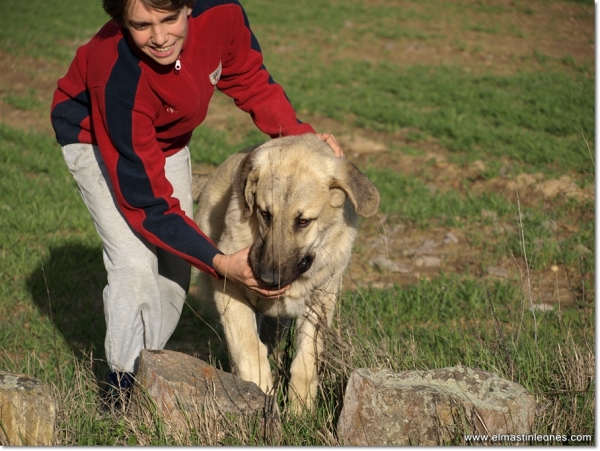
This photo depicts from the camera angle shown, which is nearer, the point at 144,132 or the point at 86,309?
the point at 144,132

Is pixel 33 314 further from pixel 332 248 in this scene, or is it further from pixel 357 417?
pixel 357 417

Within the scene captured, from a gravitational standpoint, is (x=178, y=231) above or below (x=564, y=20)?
above

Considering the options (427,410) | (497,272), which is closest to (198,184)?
(497,272)

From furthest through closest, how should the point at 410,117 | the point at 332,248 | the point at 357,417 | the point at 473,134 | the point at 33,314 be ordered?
the point at 410,117, the point at 473,134, the point at 33,314, the point at 332,248, the point at 357,417

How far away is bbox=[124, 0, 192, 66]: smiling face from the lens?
141 inches

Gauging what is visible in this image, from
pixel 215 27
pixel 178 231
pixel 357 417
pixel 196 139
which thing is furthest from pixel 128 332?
pixel 196 139

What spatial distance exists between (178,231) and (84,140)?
0.85m

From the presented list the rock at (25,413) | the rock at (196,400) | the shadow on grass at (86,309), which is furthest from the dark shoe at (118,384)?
the shadow on grass at (86,309)

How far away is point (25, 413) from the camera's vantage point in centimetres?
347

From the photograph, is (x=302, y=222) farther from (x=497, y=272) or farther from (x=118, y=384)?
(x=497, y=272)

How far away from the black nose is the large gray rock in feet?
2.65

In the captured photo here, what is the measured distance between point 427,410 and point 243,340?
1456 mm

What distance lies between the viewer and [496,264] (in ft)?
22.3

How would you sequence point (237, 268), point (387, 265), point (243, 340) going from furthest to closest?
1. point (387, 265)
2. point (243, 340)
3. point (237, 268)
